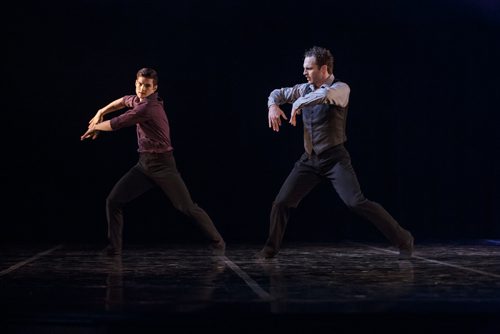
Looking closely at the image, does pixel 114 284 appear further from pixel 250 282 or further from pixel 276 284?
pixel 276 284

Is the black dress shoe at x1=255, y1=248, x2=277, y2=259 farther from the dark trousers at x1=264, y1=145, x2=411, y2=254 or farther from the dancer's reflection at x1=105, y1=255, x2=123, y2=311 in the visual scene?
the dancer's reflection at x1=105, y1=255, x2=123, y2=311

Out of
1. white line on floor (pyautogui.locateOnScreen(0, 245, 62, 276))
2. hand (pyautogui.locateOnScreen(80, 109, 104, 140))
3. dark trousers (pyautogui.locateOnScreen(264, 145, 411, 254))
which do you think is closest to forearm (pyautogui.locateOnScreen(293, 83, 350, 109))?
dark trousers (pyautogui.locateOnScreen(264, 145, 411, 254))

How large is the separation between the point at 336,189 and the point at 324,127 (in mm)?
389

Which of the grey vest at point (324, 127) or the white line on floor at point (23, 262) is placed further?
the grey vest at point (324, 127)

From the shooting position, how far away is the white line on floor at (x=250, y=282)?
12.2ft

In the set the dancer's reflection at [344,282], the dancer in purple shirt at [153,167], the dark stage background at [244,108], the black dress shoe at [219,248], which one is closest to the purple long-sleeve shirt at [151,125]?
the dancer in purple shirt at [153,167]

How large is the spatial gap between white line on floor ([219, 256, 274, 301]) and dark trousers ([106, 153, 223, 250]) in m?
0.37

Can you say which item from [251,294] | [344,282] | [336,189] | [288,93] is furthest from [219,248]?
[251,294]

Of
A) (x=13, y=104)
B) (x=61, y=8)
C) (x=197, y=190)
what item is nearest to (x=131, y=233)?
(x=197, y=190)

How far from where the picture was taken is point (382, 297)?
3695 mm

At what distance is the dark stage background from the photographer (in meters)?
8.20

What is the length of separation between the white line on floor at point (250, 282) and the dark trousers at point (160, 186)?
1.22ft

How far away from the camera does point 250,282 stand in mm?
4340

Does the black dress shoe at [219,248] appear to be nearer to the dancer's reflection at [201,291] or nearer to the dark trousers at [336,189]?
the dark trousers at [336,189]
